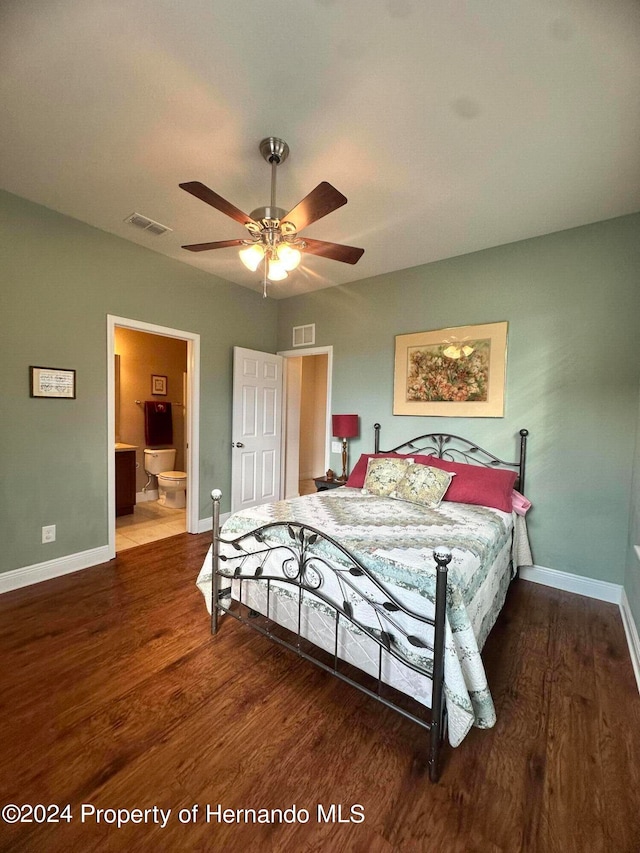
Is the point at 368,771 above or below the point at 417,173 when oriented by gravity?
below

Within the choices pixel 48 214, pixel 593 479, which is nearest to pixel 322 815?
pixel 593 479

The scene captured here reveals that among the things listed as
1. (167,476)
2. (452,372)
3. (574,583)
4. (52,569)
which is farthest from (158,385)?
(574,583)

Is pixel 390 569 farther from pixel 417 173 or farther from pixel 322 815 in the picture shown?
pixel 417 173

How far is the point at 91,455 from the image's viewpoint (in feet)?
10.1

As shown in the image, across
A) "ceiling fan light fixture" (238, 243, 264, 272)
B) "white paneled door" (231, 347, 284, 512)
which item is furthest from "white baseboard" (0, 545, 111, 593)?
"ceiling fan light fixture" (238, 243, 264, 272)

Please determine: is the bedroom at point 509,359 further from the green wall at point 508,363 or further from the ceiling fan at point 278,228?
the ceiling fan at point 278,228

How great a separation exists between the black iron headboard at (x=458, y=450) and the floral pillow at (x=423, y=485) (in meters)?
0.48

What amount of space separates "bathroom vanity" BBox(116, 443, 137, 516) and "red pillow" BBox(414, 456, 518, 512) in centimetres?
362

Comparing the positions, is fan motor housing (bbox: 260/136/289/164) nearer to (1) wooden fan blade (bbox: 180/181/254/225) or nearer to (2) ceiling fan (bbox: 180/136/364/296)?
(2) ceiling fan (bbox: 180/136/364/296)

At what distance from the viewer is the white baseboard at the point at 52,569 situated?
265 cm

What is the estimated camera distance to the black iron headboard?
300cm

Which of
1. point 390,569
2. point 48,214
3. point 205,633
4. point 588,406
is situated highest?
point 48,214

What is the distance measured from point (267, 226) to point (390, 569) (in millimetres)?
1902

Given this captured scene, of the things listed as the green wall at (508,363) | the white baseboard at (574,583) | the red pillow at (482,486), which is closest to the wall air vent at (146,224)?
the green wall at (508,363)
